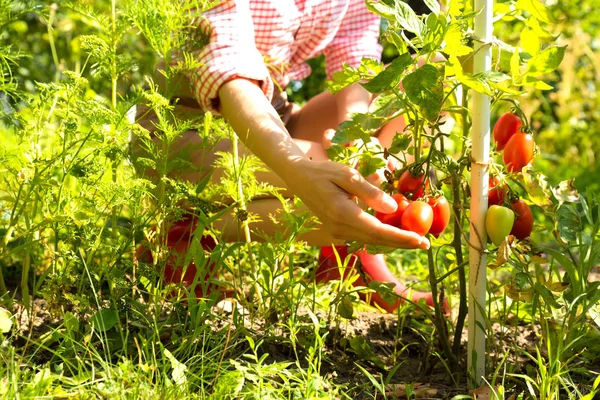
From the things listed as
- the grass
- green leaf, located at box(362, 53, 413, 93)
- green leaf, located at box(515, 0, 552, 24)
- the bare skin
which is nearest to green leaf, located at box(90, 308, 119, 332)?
the grass

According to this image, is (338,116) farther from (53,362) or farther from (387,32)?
(53,362)

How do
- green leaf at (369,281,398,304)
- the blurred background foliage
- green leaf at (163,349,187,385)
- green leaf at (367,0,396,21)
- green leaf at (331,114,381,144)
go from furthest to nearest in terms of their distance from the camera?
the blurred background foliage < green leaf at (369,281,398,304) < green leaf at (331,114,381,144) < green leaf at (163,349,187,385) < green leaf at (367,0,396,21)

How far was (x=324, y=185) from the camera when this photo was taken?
146cm

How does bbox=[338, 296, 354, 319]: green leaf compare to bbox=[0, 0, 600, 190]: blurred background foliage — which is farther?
bbox=[0, 0, 600, 190]: blurred background foliage

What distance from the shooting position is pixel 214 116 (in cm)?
199

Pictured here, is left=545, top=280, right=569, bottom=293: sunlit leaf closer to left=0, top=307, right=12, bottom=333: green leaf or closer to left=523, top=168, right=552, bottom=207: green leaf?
left=523, top=168, right=552, bottom=207: green leaf

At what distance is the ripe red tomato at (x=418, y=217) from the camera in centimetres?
138

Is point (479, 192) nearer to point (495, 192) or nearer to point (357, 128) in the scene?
point (495, 192)

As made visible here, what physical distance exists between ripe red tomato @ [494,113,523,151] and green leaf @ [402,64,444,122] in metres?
0.23

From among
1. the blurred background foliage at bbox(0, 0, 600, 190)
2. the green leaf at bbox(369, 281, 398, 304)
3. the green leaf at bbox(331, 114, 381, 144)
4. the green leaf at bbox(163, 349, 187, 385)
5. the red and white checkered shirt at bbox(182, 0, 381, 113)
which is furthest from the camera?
the blurred background foliage at bbox(0, 0, 600, 190)

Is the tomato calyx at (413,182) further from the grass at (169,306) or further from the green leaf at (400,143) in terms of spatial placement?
the grass at (169,306)

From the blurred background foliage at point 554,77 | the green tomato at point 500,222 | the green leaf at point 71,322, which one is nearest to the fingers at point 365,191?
the green tomato at point 500,222

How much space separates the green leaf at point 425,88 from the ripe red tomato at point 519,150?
0.68 ft

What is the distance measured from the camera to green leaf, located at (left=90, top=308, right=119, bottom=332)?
1.55m
